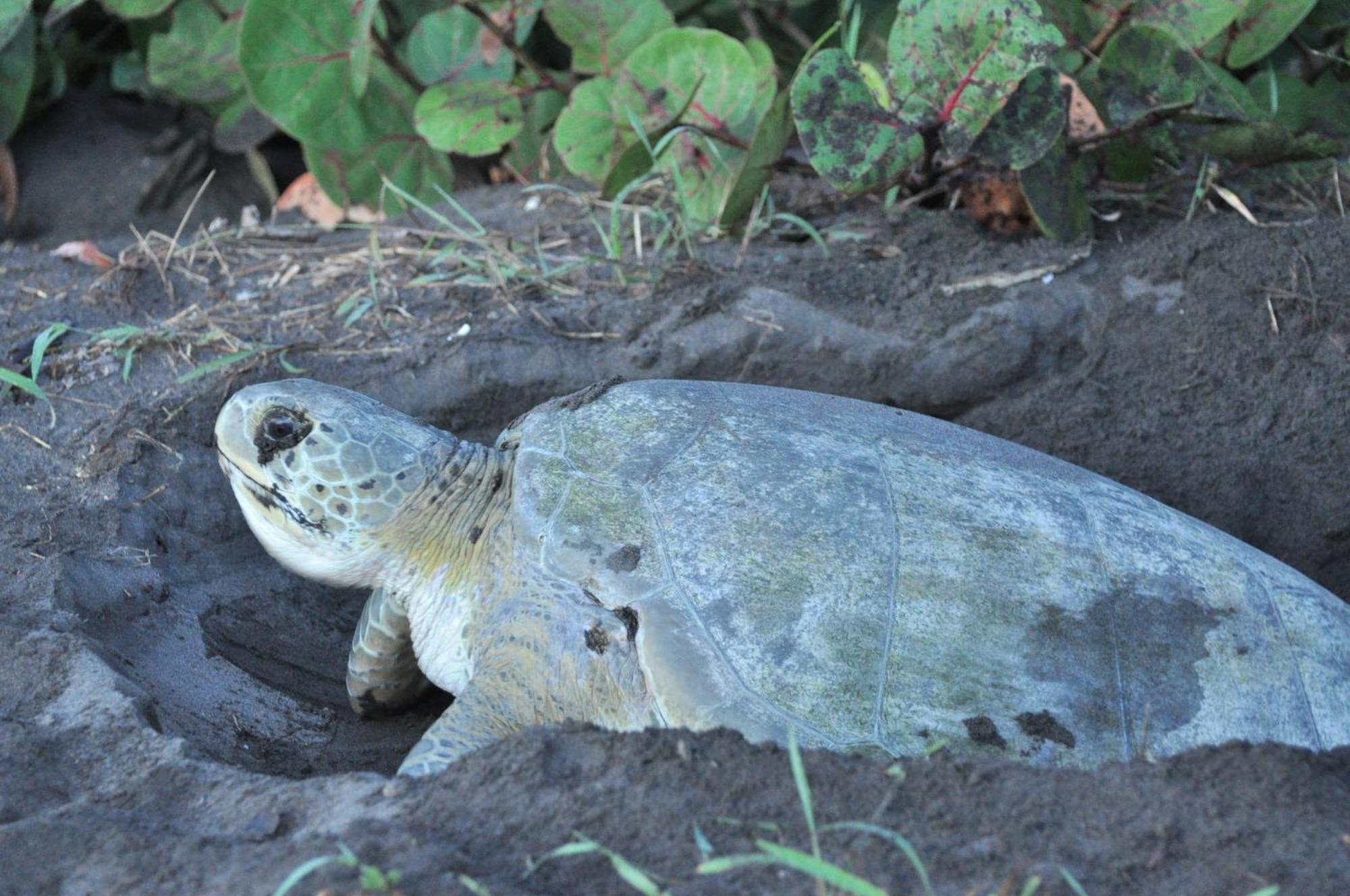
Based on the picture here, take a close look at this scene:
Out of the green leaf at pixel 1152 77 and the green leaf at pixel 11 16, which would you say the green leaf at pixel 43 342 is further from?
the green leaf at pixel 1152 77

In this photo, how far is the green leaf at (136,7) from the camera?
360 cm

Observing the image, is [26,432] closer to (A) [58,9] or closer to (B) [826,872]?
(A) [58,9]

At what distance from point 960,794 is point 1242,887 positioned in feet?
0.99

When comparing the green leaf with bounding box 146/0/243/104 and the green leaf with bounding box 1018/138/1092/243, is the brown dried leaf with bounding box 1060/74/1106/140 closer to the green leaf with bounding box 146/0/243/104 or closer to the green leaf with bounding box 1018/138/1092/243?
the green leaf with bounding box 1018/138/1092/243

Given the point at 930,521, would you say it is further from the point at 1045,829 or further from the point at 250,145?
the point at 250,145

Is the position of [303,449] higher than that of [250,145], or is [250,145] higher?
[303,449]

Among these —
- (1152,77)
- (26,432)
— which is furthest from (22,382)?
Answer: (1152,77)

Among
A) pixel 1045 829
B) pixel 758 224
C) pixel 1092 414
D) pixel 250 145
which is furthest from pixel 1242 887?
pixel 250 145

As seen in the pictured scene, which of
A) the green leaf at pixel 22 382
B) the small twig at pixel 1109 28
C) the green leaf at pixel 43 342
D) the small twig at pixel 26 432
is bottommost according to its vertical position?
the small twig at pixel 26 432

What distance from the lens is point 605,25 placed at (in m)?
3.24

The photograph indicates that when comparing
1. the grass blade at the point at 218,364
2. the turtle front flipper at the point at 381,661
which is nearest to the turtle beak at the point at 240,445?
the turtle front flipper at the point at 381,661

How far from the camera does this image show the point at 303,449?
2.08 m

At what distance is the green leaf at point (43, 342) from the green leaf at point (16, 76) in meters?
1.65

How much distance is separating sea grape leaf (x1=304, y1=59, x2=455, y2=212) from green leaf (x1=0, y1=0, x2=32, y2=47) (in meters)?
0.91
